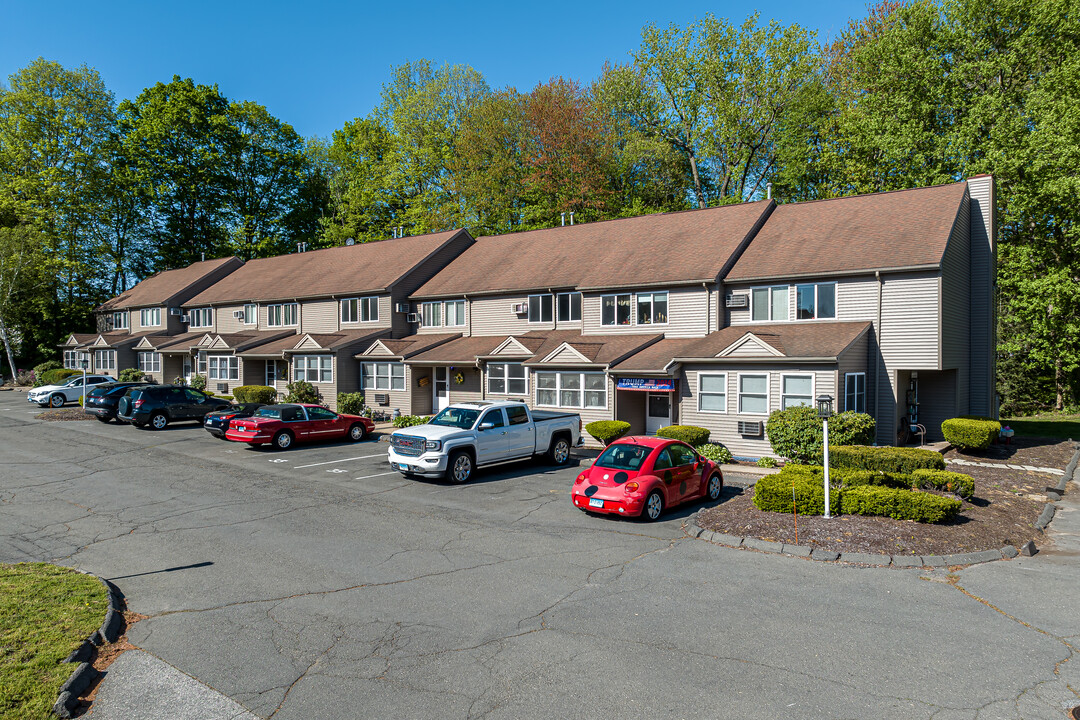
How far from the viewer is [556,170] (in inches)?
1761

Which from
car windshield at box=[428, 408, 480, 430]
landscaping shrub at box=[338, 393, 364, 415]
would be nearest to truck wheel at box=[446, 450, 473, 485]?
car windshield at box=[428, 408, 480, 430]

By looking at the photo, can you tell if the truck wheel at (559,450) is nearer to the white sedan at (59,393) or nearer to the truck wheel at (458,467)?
the truck wheel at (458,467)

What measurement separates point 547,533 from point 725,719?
6580mm

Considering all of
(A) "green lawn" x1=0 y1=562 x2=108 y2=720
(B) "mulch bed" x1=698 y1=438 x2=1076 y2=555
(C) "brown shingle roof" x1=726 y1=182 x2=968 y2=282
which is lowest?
(B) "mulch bed" x1=698 y1=438 x2=1076 y2=555

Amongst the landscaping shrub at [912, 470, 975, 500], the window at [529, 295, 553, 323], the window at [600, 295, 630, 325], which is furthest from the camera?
the window at [529, 295, 553, 323]

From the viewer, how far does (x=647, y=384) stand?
72.6 feet

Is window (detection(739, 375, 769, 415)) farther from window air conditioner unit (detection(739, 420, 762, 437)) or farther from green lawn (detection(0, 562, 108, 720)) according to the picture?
green lawn (detection(0, 562, 108, 720))

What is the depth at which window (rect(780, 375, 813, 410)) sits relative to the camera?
64.7 ft

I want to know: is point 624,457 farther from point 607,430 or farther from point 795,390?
point 795,390

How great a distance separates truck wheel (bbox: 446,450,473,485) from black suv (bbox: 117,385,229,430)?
1602cm

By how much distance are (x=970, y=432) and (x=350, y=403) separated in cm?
2472

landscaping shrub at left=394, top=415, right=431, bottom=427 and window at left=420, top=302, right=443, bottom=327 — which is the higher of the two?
window at left=420, top=302, right=443, bottom=327

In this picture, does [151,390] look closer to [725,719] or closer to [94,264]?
[725,719]

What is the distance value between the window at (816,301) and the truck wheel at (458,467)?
42.4 feet
